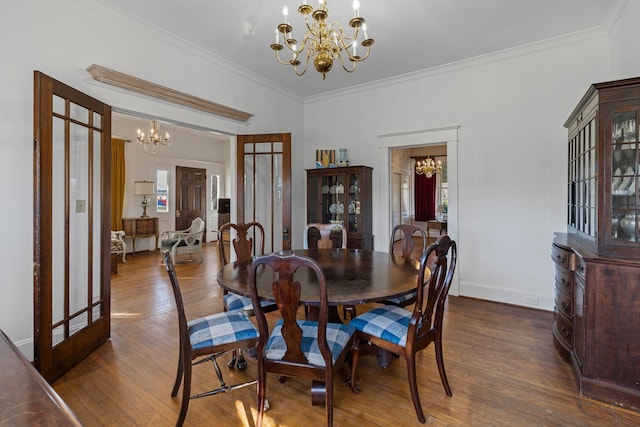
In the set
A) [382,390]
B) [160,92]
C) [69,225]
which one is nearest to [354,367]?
[382,390]

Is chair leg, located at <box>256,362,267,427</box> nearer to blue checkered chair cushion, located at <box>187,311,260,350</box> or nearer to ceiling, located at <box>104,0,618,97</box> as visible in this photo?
blue checkered chair cushion, located at <box>187,311,260,350</box>

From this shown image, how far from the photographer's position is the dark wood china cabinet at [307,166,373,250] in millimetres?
4586

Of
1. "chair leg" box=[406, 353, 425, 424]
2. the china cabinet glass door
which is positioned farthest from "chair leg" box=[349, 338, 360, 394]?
Answer: the china cabinet glass door

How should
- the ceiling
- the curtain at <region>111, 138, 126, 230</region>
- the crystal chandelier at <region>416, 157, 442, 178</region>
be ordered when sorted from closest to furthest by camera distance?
the ceiling → the curtain at <region>111, 138, 126, 230</region> → the crystal chandelier at <region>416, 157, 442, 178</region>

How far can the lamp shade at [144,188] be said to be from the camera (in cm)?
709

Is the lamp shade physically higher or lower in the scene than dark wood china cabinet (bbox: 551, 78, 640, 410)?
higher

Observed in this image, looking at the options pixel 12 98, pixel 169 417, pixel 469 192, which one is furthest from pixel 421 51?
pixel 169 417

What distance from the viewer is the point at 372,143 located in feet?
15.6

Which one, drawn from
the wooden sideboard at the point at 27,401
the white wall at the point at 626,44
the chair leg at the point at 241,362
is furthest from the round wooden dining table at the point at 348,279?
the white wall at the point at 626,44

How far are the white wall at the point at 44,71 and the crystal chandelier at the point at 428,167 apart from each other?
7.33 meters

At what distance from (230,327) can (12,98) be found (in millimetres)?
Result: 2323

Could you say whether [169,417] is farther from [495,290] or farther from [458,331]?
[495,290]

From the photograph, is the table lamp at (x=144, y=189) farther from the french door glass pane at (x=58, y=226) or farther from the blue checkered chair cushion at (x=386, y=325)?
the blue checkered chair cushion at (x=386, y=325)

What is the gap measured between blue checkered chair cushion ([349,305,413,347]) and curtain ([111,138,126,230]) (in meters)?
6.68
